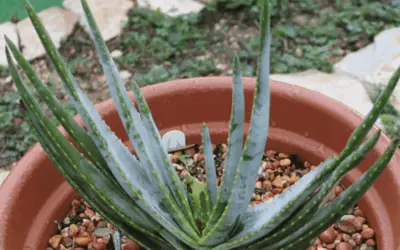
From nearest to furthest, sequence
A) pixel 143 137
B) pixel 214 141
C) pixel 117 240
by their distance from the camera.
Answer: pixel 143 137 → pixel 117 240 → pixel 214 141

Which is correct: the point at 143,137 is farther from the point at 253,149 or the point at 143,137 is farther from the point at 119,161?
the point at 253,149

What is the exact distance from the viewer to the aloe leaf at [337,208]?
85 centimetres

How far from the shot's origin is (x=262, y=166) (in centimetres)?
161

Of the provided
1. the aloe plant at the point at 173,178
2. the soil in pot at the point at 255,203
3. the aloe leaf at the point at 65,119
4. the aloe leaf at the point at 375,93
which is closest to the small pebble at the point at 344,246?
the soil in pot at the point at 255,203

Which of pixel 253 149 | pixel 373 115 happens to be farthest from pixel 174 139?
pixel 373 115

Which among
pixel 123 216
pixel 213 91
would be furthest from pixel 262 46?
pixel 213 91

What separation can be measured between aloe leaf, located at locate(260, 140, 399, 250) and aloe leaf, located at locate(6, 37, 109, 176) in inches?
14.1

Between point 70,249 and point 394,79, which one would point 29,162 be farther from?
point 394,79

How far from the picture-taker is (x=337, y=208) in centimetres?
93

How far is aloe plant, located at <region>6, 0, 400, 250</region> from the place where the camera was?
92 centimetres

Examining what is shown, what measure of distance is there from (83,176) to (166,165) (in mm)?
171

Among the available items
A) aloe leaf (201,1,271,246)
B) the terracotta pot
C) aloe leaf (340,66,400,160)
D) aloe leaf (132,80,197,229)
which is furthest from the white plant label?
aloe leaf (340,66,400,160)

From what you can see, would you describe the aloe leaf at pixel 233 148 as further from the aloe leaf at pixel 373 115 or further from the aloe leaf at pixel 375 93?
the aloe leaf at pixel 375 93

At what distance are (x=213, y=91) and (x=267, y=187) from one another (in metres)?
0.32
